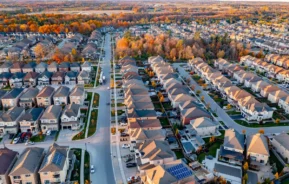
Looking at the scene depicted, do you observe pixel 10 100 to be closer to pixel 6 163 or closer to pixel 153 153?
pixel 6 163

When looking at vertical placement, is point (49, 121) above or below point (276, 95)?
above

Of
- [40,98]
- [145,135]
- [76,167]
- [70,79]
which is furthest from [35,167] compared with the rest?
[70,79]

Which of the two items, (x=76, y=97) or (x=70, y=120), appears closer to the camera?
(x=70, y=120)

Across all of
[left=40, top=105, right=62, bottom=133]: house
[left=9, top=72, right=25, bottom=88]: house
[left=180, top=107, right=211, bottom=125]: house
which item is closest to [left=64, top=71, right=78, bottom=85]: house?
[left=9, top=72, right=25, bottom=88]: house

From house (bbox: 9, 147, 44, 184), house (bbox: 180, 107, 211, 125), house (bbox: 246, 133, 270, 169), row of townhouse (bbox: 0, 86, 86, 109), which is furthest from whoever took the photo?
row of townhouse (bbox: 0, 86, 86, 109)

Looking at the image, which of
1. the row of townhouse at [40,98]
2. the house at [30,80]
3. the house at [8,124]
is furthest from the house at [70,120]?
the house at [30,80]

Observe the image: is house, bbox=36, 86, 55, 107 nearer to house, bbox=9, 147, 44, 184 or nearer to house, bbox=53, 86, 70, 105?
house, bbox=53, 86, 70, 105

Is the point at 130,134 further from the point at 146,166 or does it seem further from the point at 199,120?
the point at 199,120
